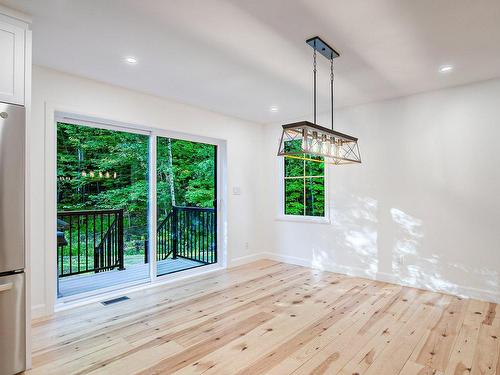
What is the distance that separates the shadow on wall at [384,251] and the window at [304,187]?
14.7 inches

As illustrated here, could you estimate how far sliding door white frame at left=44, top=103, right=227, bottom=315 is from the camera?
3092 mm

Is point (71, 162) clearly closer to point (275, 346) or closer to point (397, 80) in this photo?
point (275, 346)

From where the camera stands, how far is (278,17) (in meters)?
2.18

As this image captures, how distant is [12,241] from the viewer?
209cm

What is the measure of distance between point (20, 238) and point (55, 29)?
1.61m

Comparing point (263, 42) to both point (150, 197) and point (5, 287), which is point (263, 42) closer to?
point (150, 197)

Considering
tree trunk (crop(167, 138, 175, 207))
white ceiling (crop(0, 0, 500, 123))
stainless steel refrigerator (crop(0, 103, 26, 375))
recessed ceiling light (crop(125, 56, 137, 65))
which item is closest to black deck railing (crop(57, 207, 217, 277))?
tree trunk (crop(167, 138, 175, 207))

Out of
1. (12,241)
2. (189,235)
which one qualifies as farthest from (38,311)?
(189,235)

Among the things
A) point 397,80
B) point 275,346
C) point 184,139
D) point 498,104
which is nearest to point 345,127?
point 397,80

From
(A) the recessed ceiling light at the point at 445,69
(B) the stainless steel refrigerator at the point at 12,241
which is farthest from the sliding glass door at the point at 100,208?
(A) the recessed ceiling light at the point at 445,69

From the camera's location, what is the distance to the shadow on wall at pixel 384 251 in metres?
3.68

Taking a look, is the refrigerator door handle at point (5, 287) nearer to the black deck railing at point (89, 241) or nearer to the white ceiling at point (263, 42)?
the black deck railing at point (89, 241)

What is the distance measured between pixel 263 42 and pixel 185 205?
106 inches

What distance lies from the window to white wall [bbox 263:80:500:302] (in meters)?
0.26
